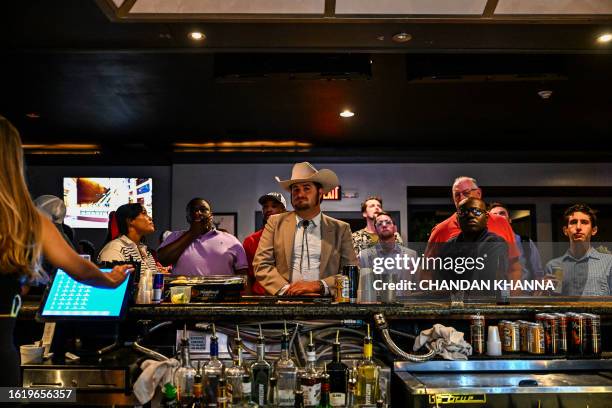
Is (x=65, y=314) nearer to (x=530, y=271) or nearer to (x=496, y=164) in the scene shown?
(x=530, y=271)

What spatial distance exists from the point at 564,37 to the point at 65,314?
3.34 meters

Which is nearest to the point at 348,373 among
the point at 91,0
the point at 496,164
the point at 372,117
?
the point at 91,0

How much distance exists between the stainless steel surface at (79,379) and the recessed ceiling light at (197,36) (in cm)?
229

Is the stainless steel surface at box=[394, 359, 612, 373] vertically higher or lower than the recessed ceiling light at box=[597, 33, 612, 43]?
lower

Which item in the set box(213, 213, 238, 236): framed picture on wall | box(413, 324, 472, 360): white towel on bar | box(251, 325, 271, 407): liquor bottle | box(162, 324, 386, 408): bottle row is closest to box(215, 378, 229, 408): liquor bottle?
box(162, 324, 386, 408): bottle row

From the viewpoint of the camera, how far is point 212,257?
4.03m

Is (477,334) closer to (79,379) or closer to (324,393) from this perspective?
(324,393)

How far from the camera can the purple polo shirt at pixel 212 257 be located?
4.02m

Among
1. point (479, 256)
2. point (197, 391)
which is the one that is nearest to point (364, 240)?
point (479, 256)

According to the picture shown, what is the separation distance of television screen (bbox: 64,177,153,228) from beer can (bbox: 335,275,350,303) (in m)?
5.84

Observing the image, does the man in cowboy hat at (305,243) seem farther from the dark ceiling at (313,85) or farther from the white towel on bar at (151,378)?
the white towel on bar at (151,378)

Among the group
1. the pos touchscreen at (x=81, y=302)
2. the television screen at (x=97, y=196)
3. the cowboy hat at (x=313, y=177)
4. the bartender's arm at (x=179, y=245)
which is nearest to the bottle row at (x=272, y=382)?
the pos touchscreen at (x=81, y=302)

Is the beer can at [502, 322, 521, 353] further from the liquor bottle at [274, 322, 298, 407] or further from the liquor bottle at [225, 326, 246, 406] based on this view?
the liquor bottle at [225, 326, 246, 406]

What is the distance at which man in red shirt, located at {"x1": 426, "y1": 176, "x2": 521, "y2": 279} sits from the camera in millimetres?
2824
